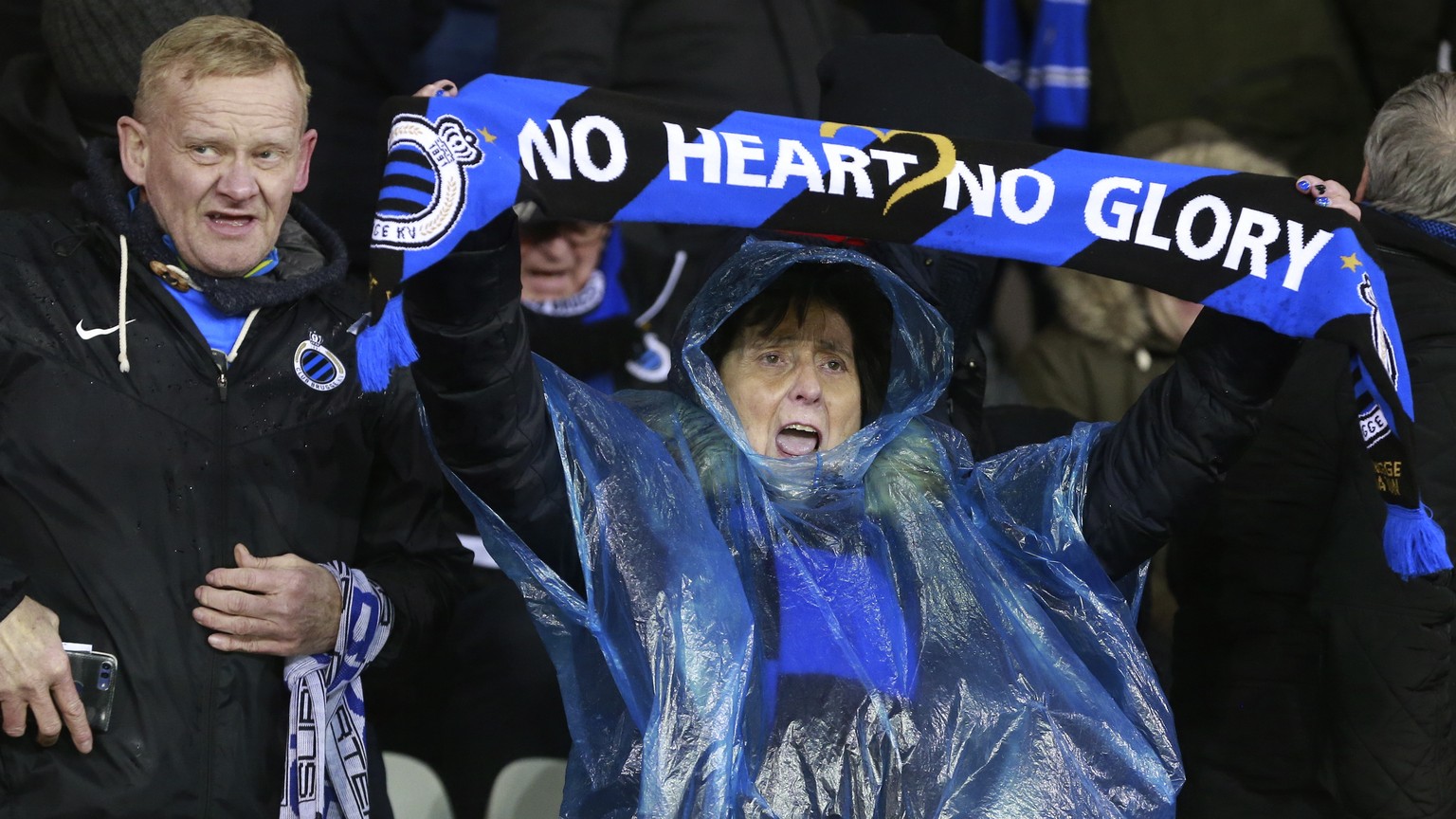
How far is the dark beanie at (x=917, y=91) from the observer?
3.19m

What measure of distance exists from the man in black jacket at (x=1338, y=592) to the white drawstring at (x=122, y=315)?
1.63m

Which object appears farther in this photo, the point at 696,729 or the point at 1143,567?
the point at 1143,567

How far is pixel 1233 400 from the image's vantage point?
2.56 m

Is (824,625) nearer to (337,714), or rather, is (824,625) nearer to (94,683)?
(337,714)

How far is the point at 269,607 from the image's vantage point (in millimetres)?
2488

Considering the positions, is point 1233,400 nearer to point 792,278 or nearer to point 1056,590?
point 1056,590

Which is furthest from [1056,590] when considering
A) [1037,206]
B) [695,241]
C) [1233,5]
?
[1233,5]

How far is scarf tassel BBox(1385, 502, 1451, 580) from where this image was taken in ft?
8.04

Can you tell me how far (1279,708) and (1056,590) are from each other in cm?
64

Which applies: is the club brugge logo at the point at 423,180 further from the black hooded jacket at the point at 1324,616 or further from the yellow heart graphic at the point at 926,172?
the black hooded jacket at the point at 1324,616

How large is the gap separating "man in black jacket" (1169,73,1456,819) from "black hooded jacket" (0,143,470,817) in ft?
4.47

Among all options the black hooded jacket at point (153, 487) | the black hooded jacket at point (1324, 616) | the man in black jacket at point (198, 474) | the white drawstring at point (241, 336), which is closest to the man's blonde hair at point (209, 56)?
the man in black jacket at point (198, 474)

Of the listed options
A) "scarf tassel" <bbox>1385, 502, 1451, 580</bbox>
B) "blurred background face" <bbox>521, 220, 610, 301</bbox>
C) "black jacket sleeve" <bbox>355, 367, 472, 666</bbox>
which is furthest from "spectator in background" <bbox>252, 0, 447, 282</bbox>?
"scarf tassel" <bbox>1385, 502, 1451, 580</bbox>

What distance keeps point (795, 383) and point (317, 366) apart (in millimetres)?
687
